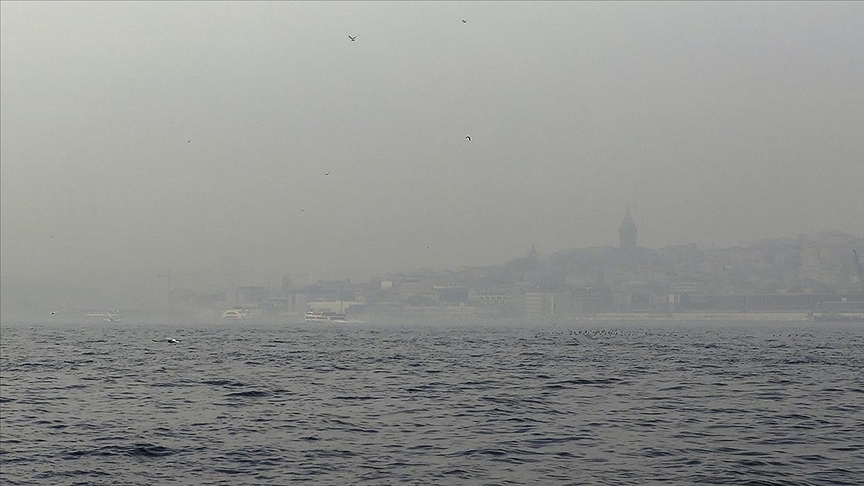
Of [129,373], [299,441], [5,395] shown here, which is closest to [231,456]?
[299,441]

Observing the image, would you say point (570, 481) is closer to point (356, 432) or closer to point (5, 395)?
point (356, 432)

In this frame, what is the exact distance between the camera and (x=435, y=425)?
34.8 metres

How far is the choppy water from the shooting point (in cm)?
2622

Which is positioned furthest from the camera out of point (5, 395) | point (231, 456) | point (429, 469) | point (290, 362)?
point (290, 362)

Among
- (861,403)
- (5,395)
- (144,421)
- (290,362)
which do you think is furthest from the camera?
(290,362)

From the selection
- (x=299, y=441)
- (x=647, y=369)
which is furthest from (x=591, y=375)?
(x=299, y=441)

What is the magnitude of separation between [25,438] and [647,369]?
42.4m

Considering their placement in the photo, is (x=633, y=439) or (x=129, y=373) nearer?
(x=633, y=439)

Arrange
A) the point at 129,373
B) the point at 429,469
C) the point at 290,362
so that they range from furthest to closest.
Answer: the point at 290,362 < the point at 129,373 < the point at 429,469

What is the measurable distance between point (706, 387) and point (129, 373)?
38664mm

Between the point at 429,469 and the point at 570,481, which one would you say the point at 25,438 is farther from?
the point at 570,481

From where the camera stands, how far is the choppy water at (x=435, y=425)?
26.2 metres

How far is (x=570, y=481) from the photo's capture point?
2461 cm

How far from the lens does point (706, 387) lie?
4847 cm
